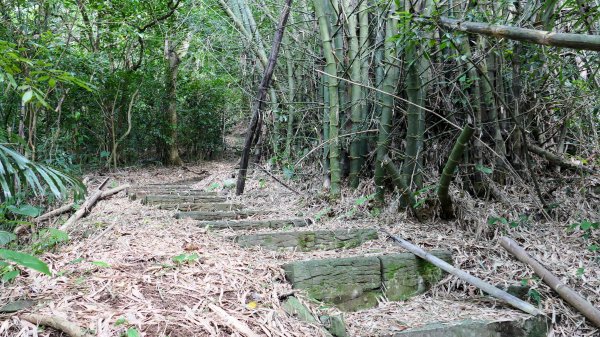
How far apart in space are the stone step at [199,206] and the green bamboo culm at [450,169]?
2020 millimetres

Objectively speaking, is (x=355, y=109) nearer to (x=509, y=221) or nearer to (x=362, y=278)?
(x=509, y=221)

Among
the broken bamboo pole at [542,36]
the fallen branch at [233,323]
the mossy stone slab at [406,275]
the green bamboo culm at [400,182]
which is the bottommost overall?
the mossy stone slab at [406,275]

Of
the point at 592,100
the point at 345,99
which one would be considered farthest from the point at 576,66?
the point at 345,99

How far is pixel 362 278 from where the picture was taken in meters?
2.55

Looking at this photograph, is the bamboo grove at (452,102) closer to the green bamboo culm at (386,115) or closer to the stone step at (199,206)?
the green bamboo culm at (386,115)

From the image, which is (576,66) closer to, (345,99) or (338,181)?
(345,99)

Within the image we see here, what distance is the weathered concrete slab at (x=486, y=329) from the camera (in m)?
2.06

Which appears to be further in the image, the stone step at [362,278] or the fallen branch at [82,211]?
the fallen branch at [82,211]

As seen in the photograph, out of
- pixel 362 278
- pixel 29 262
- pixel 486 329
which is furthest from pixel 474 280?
pixel 29 262

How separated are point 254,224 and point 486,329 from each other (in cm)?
175

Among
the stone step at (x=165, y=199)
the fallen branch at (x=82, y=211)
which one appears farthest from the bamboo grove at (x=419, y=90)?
the stone step at (x=165, y=199)

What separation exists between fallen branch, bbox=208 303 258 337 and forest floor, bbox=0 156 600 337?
0.07 feet

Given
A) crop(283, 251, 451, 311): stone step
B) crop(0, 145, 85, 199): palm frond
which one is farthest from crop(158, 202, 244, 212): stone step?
crop(283, 251, 451, 311): stone step

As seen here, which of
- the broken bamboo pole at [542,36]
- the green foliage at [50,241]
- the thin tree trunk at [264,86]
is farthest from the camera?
the thin tree trunk at [264,86]
